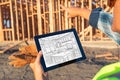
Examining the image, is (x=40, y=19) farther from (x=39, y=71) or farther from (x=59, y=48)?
(x=39, y=71)

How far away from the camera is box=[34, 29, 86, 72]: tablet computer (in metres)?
1.30

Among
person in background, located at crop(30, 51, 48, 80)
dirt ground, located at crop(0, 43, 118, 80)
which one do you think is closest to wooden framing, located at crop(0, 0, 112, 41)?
dirt ground, located at crop(0, 43, 118, 80)

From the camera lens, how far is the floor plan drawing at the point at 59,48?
1.30 metres

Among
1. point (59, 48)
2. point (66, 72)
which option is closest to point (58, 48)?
point (59, 48)

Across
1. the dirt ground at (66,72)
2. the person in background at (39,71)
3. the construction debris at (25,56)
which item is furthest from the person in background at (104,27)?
the dirt ground at (66,72)

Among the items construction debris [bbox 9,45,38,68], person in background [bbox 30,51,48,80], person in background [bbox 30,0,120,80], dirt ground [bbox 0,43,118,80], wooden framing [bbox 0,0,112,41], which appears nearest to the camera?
person in background [bbox 30,0,120,80]

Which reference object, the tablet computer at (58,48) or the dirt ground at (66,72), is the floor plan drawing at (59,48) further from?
the dirt ground at (66,72)

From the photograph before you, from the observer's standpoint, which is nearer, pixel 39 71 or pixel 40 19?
pixel 39 71

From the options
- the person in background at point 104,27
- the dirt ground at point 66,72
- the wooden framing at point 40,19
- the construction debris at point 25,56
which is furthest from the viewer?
the wooden framing at point 40,19

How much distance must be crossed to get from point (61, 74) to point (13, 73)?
1.28 meters

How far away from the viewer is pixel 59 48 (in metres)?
1.34

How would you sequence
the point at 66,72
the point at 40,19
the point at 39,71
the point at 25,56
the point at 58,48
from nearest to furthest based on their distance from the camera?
the point at 39,71 < the point at 58,48 < the point at 25,56 < the point at 66,72 < the point at 40,19

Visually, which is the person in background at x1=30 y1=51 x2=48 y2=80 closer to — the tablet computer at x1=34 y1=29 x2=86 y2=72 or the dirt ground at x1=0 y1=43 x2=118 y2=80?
the tablet computer at x1=34 y1=29 x2=86 y2=72

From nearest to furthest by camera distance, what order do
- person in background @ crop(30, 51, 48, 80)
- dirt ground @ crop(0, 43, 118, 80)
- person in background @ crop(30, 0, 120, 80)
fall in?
person in background @ crop(30, 0, 120, 80) < person in background @ crop(30, 51, 48, 80) < dirt ground @ crop(0, 43, 118, 80)
